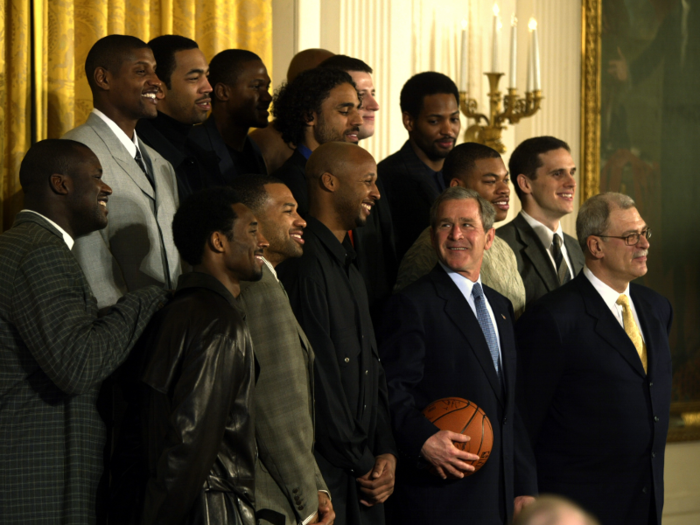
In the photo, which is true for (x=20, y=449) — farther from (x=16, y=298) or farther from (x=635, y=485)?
(x=635, y=485)

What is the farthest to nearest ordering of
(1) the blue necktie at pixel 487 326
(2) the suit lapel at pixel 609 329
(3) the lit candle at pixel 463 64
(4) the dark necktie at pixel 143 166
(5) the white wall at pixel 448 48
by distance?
(3) the lit candle at pixel 463 64 → (5) the white wall at pixel 448 48 → (2) the suit lapel at pixel 609 329 → (1) the blue necktie at pixel 487 326 → (4) the dark necktie at pixel 143 166

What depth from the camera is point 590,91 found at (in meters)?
7.25

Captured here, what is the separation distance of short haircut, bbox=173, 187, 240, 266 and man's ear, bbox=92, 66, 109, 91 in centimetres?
83

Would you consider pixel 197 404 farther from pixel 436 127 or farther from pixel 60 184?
pixel 436 127

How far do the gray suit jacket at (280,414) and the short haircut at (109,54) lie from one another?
100cm

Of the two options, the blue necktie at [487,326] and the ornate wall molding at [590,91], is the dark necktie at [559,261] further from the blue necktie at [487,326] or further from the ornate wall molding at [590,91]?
the ornate wall molding at [590,91]

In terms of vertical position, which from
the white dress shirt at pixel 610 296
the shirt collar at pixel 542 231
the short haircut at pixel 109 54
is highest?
the short haircut at pixel 109 54

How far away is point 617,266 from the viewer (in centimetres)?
358

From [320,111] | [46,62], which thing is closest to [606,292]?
[320,111]

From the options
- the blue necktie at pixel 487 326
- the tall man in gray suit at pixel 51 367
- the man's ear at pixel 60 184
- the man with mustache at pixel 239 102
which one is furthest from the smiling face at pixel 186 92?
the blue necktie at pixel 487 326

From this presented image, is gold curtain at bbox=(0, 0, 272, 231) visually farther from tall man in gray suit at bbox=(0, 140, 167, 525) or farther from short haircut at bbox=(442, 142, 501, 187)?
short haircut at bbox=(442, 142, 501, 187)

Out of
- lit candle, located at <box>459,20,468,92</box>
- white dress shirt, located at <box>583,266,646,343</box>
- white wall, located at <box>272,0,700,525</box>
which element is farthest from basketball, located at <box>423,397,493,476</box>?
lit candle, located at <box>459,20,468,92</box>

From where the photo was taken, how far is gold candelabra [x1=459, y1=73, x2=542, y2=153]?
620cm

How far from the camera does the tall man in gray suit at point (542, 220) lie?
153 inches
